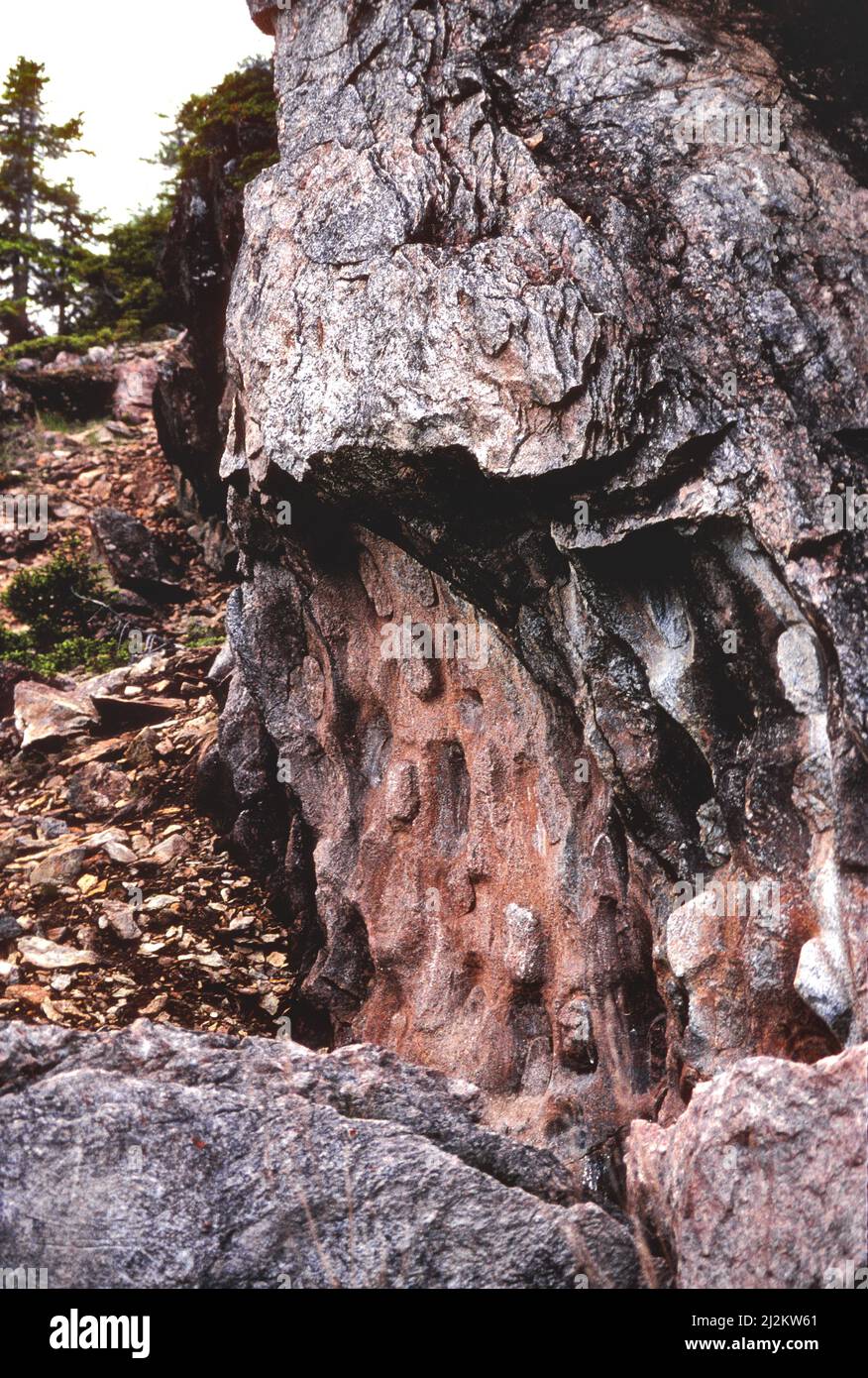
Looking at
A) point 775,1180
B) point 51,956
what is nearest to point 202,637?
point 51,956

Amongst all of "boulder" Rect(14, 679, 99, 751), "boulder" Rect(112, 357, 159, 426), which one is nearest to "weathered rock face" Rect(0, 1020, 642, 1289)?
"boulder" Rect(14, 679, 99, 751)

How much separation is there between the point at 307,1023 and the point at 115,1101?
13.6 ft

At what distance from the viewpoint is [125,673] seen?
1284cm

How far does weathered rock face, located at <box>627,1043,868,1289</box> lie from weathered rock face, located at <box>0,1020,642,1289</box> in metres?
0.42

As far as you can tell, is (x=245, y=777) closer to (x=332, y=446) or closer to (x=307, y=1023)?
(x=307, y=1023)

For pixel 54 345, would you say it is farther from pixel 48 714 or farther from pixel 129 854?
pixel 129 854

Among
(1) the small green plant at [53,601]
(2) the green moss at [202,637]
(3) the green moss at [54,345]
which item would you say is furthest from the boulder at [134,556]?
(3) the green moss at [54,345]

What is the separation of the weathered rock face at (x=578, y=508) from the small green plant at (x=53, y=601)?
23.0ft

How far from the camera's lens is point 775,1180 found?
4.12 m

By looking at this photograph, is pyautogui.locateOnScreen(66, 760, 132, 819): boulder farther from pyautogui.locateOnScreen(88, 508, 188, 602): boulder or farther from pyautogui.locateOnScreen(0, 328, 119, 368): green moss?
pyautogui.locateOnScreen(0, 328, 119, 368): green moss

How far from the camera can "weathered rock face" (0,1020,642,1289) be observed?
427 centimetres

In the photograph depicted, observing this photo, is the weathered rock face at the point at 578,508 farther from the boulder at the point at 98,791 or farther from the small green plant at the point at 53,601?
the small green plant at the point at 53,601

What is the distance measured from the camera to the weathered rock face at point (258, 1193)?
4.27 m
